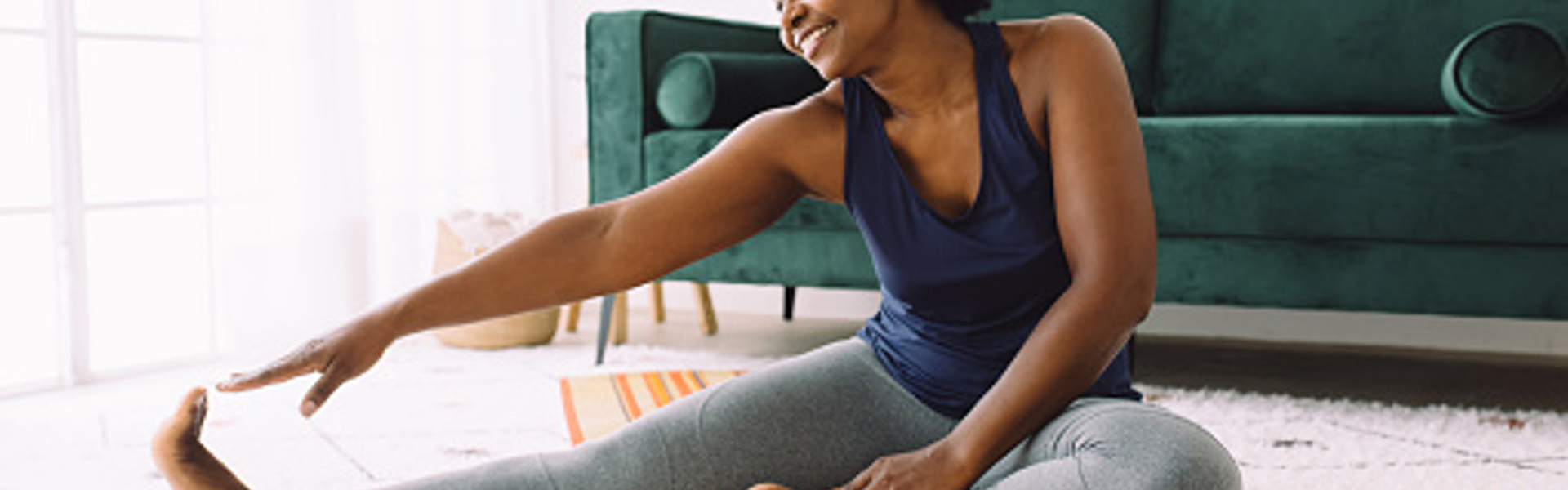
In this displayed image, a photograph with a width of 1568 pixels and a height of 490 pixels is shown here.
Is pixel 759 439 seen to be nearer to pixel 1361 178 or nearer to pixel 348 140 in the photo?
pixel 1361 178

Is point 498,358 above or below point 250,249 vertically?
below

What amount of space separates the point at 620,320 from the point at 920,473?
2.11 m

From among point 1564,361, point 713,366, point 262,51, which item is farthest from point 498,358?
point 1564,361

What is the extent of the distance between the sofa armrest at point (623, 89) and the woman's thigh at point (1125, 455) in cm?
163

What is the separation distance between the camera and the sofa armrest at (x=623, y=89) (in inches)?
102

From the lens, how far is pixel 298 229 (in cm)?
307

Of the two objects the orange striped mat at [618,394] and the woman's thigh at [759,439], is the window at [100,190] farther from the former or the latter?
the woman's thigh at [759,439]

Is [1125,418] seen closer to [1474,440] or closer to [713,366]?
[1474,440]

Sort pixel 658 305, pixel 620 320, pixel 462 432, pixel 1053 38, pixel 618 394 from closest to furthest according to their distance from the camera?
pixel 1053 38 < pixel 462 432 < pixel 618 394 < pixel 620 320 < pixel 658 305

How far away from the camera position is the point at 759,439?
1.19 meters

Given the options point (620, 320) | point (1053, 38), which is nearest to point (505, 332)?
point (620, 320)

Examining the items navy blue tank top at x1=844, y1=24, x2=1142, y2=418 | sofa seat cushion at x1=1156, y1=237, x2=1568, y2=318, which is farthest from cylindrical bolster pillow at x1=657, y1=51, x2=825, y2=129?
navy blue tank top at x1=844, y1=24, x2=1142, y2=418

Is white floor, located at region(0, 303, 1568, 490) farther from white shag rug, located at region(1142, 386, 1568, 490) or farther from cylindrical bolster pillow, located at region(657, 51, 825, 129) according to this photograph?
cylindrical bolster pillow, located at region(657, 51, 825, 129)

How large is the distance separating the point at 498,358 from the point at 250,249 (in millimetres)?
599
